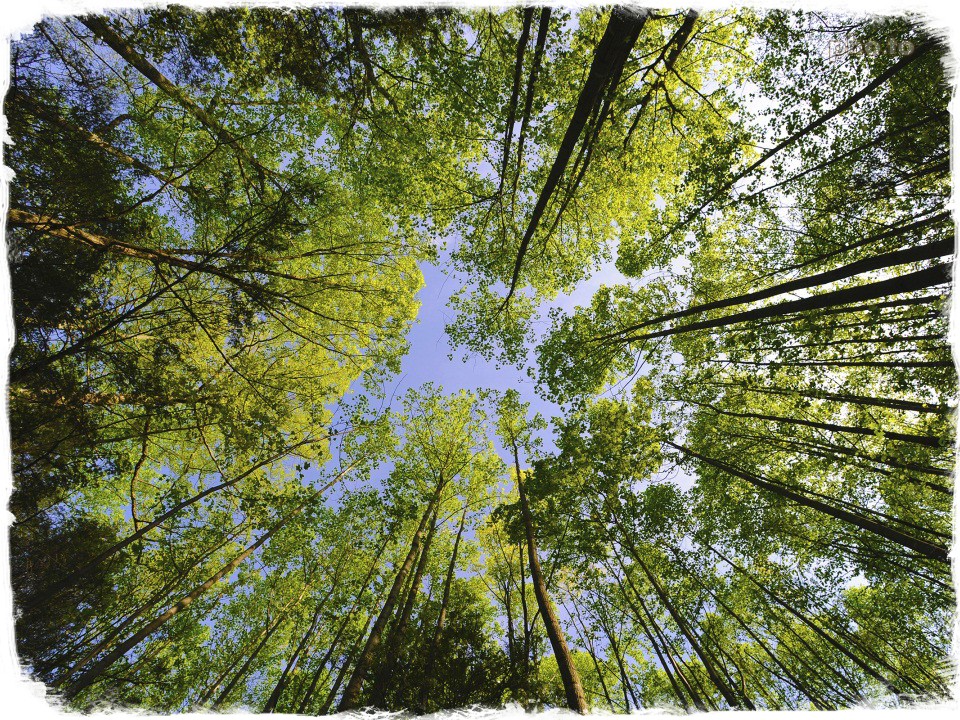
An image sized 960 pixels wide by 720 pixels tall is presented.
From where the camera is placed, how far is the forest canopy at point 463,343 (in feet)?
12.4

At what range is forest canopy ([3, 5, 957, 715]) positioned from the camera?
12.4 feet

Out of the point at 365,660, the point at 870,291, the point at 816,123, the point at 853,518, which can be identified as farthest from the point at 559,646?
the point at 816,123

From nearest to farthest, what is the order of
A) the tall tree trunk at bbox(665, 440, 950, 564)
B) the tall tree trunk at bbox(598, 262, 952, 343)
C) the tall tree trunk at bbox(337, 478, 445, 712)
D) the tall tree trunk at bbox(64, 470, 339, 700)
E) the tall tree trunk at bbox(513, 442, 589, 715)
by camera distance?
the tall tree trunk at bbox(598, 262, 952, 343), the tall tree trunk at bbox(64, 470, 339, 700), the tall tree trunk at bbox(513, 442, 589, 715), the tall tree trunk at bbox(665, 440, 950, 564), the tall tree trunk at bbox(337, 478, 445, 712)

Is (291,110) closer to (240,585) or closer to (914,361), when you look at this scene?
(240,585)

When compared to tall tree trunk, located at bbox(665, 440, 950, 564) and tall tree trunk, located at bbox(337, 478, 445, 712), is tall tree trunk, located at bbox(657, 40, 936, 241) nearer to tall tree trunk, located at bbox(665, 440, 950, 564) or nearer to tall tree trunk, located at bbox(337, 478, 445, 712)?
tall tree trunk, located at bbox(665, 440, 950, 564)

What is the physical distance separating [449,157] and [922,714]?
8.74 m

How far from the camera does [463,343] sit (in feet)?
29.9

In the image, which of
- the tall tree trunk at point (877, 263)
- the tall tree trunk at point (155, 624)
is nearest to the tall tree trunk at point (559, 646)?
the tall tree trunk at point (155, 624)

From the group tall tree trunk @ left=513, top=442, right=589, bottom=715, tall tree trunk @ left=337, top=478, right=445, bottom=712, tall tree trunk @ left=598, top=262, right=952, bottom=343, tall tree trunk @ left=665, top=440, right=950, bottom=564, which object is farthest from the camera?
tall tree trunk @ left=337, top=478, right=445, bottom=712

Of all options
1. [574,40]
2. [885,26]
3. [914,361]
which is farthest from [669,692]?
[574,40]

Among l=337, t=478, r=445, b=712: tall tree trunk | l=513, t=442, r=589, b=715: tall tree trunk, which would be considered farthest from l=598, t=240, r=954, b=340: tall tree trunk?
l=337, t=478, r=445, b=712: tall tree trunk

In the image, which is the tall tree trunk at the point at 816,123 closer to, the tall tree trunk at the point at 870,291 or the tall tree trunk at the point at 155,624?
the tall tree trunk at the point at 870,291

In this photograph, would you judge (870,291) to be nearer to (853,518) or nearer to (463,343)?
(853,518)

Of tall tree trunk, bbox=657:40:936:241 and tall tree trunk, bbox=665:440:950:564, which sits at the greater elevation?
tall tree trunk, bbox=657:40:936:241
